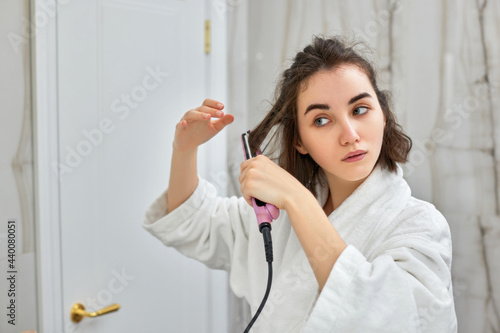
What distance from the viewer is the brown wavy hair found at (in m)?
0.89

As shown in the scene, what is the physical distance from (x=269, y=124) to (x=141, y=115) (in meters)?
0.54

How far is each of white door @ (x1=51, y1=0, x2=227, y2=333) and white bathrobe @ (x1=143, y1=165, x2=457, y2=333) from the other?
255 millimetres

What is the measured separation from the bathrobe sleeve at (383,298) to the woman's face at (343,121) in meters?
0.19

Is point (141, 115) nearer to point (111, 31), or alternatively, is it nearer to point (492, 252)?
point (111, 31)

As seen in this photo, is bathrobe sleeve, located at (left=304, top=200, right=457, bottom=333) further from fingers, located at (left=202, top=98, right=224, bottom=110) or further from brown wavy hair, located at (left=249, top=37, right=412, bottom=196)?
Result: fingers, located at (left=202, top=98, right=224, bottom=110)

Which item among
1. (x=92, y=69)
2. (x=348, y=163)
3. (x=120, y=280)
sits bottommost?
(x=120, y=280)

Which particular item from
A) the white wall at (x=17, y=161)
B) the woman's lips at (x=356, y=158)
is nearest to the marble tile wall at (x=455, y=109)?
the woman's lips at (x=356, y=158)

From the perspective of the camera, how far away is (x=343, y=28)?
134 centimetres

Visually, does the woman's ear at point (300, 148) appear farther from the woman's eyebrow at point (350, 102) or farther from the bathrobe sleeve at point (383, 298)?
the bathrobe sleeve at point (383, 298)

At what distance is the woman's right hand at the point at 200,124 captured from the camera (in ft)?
3.20

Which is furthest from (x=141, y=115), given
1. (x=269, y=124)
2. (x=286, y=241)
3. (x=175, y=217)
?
(x=286, y=241)

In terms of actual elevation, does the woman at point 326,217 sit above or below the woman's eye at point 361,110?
below

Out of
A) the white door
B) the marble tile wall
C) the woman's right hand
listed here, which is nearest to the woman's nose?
the woman's right hand

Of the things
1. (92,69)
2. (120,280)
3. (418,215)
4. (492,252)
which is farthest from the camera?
(120,280)
